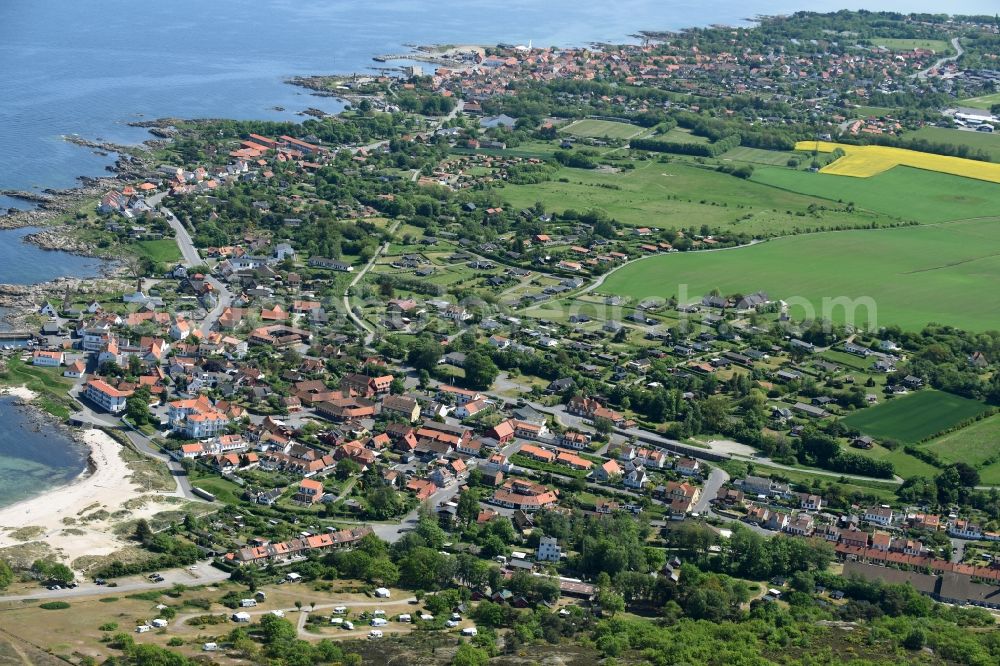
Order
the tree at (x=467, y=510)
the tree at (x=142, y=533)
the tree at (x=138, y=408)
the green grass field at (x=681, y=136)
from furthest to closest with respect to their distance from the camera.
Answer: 1. the green grass field at (x=681, y=136)
2. the tree at (x=138, y=408)
3. the tree at (x=467, y=510)
4. the tree at (x=142, y=533)

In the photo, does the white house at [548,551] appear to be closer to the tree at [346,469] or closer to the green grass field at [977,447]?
the tree at [346,469]

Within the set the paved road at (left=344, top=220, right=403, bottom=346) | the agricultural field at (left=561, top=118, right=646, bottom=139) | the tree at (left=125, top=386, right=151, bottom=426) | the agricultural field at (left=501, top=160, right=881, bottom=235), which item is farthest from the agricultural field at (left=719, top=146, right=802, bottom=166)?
the tree at (left=125, top=386, right=151, bottom=426)

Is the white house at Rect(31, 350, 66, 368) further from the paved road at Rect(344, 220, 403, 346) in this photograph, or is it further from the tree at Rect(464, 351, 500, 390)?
the tree at Rect(464, 351, 500, 390)

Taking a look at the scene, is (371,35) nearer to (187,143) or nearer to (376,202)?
(187,143)

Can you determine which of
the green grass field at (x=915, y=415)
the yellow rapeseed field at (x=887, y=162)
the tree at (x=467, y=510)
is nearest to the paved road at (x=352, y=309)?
the tree at (x=467, y=510)

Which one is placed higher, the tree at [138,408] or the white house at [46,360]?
the white house at [46,360]

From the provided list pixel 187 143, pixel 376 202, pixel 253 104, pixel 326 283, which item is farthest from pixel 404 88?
pixel 326 283
